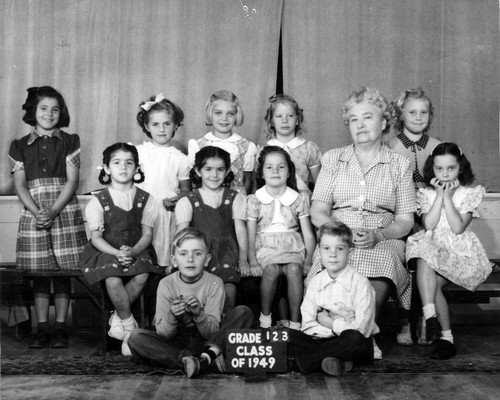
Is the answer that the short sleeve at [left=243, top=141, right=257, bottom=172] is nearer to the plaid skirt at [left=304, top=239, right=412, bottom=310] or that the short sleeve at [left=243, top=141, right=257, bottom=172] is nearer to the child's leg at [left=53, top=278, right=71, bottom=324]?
the plaid skirt at [left=304, top=239, right=412, bottom=310]

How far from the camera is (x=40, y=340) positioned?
576 centimetres

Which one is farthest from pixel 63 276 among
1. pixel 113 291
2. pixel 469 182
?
pixel 469 182

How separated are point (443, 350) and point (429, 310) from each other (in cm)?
25

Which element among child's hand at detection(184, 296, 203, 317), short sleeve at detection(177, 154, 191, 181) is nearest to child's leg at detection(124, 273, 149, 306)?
child's hand at detection(184, 296, 203, 317)

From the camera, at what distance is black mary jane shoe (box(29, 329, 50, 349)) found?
573 cm

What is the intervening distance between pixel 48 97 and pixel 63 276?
1.14 meters

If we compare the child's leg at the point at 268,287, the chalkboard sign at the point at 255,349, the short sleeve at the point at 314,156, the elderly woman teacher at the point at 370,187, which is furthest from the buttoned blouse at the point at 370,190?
the chalkboard sign at the point at 255,349

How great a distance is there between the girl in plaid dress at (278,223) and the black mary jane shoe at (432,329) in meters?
0.76

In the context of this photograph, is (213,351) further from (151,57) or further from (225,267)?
(151,57)

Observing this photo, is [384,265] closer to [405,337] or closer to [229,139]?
[405,337]

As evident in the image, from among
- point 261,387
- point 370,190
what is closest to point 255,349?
point 261,387

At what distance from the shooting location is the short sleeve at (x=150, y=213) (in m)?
5.77

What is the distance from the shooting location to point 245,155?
6.21 m

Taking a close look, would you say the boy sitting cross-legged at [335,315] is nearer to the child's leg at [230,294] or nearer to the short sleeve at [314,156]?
the child's leg at [230,294]
